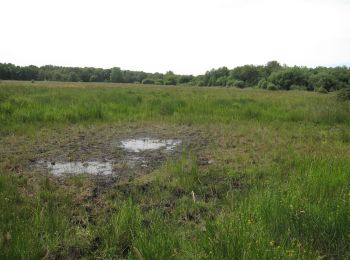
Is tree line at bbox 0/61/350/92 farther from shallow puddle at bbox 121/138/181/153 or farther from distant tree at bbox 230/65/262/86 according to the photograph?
shallow puddle at bbox 121/138/181/153

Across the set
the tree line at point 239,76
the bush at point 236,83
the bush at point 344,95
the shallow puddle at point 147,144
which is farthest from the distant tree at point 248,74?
the shallow puddle at point 147,144

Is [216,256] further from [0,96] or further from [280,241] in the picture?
[0,96]

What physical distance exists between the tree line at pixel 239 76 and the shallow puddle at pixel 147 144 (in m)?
41.8

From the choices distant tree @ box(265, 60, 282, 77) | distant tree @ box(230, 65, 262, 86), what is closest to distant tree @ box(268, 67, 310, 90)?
distant tree @ box(230, 65, 262, 86)

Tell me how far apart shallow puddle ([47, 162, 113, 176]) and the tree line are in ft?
146

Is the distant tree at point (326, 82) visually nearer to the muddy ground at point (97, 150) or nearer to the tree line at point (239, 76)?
the tree line at point (239, 76)

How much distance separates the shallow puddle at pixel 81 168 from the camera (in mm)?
6643

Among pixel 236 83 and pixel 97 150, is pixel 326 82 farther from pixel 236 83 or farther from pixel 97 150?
pixel 97 150

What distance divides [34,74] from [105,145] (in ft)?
269

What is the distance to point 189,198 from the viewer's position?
518 cm

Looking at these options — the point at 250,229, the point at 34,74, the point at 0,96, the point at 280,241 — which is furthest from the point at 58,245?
the point at 34,74

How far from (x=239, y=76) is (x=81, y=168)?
261ft

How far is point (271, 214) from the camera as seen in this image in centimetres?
393

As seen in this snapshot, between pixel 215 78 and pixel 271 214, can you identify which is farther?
pixel 215 78
